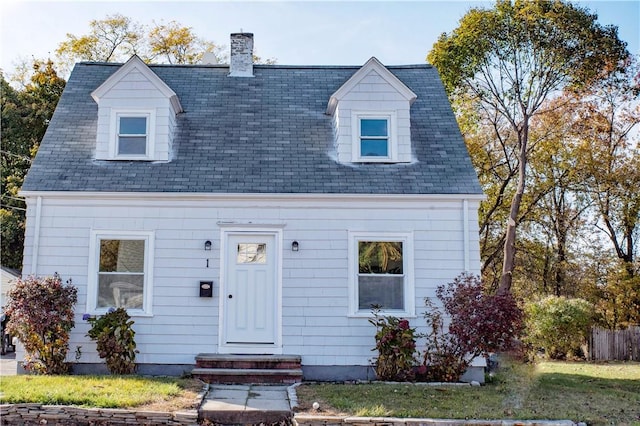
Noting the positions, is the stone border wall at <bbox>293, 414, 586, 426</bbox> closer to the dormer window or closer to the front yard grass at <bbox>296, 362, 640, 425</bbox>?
the front yard grass at <bbox>296, 362, 640, 425</bbox>

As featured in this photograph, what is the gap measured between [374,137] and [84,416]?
289 inches

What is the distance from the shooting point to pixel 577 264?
22.6 metres

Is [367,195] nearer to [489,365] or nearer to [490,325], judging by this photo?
[490,325]

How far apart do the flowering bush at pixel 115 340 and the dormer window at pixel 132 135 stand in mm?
3374

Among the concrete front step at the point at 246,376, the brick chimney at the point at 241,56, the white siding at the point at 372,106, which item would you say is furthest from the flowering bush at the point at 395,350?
the brick chimney at the point at 241,56

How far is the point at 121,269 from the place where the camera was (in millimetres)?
10492

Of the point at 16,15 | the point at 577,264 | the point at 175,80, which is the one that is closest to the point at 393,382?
the point at 175,80

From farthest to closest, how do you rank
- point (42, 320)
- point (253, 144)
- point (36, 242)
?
point (253, 144) < point (36, 242) < point (42, 320)

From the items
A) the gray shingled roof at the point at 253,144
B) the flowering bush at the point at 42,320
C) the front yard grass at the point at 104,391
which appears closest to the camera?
the front yard grass at the point at 104,391

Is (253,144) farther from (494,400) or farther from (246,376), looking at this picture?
(494,400)

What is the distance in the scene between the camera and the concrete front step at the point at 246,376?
956 cm

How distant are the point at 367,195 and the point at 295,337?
2.97m

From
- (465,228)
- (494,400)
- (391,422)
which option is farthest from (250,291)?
(494,400)

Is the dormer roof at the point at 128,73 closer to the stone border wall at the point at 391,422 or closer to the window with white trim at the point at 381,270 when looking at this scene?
the window with white trim at the point at 381,270
